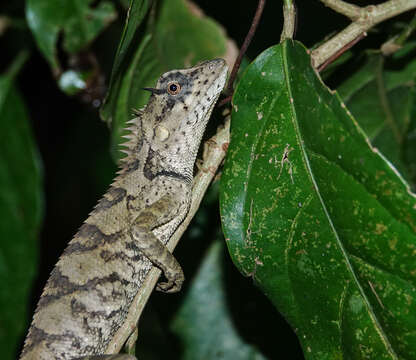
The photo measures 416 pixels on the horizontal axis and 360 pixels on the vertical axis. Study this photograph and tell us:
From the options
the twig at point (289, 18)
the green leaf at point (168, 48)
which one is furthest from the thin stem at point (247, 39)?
the green leaf at point (168, 48)

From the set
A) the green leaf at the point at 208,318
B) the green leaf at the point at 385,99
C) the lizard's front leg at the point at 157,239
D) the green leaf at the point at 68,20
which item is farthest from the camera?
the green leaf at the point at 208,318

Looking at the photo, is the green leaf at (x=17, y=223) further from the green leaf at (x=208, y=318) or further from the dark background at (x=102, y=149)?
the green leaf at (x=208, y=318)

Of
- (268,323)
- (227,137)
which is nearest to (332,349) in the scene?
(227,137)

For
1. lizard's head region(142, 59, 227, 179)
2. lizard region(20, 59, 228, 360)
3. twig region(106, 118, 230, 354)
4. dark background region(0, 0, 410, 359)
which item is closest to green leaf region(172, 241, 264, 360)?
dark background region(0, 0, 410, 359)

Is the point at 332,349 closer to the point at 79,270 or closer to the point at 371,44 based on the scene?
the point at 79,270

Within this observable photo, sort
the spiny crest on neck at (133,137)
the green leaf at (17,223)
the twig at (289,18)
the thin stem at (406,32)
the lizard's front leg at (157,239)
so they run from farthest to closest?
the green leaf at (17,223) < the spiny crest on neck at (133,137) < the lizard's front leg at (157,239) < the thin stem at (406,32) < the twig at (289,18)

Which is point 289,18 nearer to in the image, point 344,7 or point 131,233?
point 344,7

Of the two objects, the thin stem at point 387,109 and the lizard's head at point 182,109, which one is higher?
the thin stem at point 387,109

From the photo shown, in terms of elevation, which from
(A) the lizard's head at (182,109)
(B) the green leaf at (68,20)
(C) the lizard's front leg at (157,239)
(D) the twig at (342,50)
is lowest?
(C) the lizard's front leg at (157,239)
